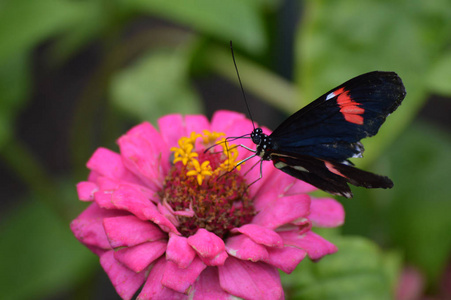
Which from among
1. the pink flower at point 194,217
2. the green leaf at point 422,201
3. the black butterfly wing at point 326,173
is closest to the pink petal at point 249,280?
the pink flower at point 194,217

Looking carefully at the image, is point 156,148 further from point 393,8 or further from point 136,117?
point 393,8

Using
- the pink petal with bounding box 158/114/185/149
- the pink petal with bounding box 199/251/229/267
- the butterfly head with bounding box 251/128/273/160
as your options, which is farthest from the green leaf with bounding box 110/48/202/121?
Result: the pink petal with bounding box 199/251/229/267

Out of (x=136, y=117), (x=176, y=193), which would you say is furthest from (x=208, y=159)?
(x=136, y=117)

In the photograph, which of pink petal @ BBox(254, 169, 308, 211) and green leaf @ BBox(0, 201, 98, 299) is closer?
pink petal @ BBox(254, 169, 308, 211)

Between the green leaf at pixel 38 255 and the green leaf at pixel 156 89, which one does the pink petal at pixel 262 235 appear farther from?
the green leaf at pixel 38 255

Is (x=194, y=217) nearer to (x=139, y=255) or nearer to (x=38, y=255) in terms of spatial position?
(x=139, y=255)

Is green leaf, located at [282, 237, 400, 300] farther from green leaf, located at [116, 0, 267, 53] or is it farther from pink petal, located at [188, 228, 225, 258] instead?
green leaf, located at [116, 0, 267, 53]
